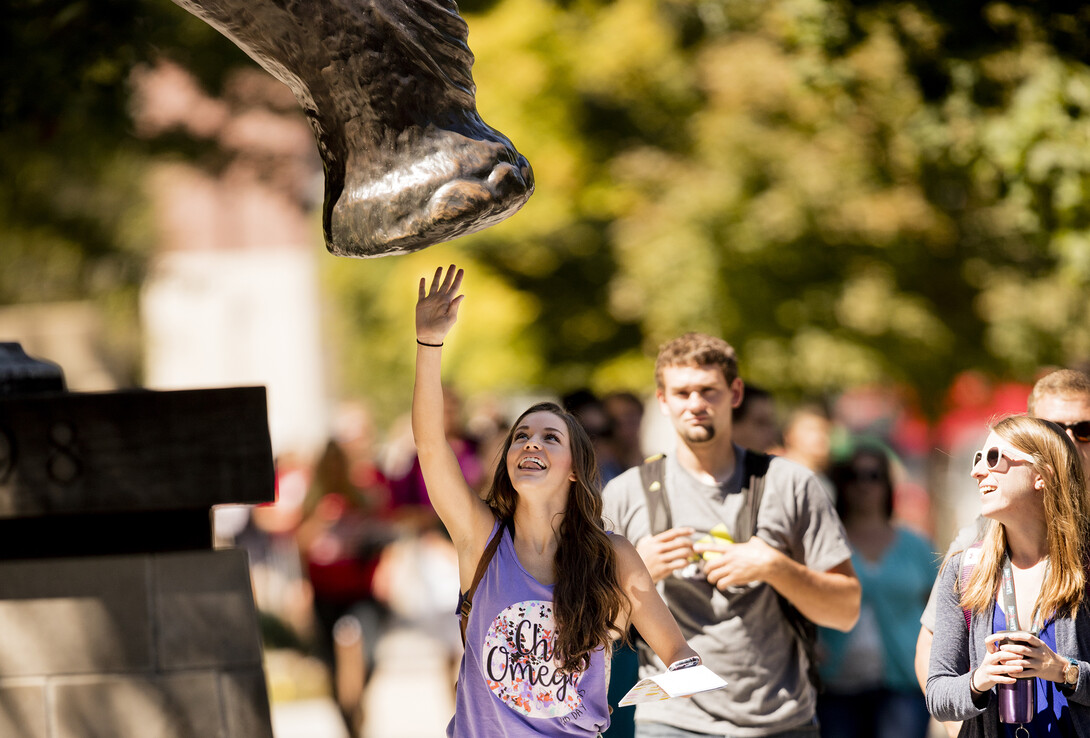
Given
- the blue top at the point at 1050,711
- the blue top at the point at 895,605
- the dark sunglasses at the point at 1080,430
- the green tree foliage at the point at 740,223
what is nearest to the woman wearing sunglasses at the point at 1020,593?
the blue top at the point at 1050,711

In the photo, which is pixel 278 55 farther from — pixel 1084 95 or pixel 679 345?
pixel 1084 95

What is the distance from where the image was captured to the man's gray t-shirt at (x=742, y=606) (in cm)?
423

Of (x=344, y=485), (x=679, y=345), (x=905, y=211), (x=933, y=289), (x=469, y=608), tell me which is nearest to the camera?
(x=469, y=608)

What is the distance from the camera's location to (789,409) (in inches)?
584

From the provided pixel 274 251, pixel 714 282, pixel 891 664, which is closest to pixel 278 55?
pixel 891 664

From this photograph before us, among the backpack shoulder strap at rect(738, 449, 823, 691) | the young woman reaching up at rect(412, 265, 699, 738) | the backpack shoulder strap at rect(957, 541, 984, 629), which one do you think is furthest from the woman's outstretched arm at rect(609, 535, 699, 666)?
the backpack shoulder strap at rect(738, 449, 823, 691)

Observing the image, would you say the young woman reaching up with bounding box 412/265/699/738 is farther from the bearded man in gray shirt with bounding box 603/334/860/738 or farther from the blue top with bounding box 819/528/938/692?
the blue top with bounding box 819/528/938/692

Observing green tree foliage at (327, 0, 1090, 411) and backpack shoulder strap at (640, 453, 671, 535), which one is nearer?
backpack shoulder strap at (640, 453, 671, 535)

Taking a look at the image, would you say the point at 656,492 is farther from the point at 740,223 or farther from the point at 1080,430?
the point at 740,223

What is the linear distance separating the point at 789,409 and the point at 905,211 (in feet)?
10.1

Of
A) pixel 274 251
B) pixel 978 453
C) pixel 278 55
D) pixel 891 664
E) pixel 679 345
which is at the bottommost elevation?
pixel 891 664

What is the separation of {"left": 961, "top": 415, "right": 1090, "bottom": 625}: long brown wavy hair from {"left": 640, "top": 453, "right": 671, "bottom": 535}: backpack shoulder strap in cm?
123

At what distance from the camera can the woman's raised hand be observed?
11.1 feet

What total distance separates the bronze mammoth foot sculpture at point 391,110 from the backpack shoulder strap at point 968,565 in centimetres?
151
